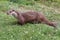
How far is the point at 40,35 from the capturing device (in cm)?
765

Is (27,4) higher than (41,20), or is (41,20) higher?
(41,20)

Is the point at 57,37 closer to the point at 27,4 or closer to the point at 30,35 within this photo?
the point at 30,35

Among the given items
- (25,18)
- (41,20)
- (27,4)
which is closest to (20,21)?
(25,18)

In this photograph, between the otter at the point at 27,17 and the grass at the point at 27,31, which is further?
the otter at the point at 27,17

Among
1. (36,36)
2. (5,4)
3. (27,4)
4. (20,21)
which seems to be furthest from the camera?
(27,4)

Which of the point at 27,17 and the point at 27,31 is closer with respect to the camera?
the point at 27,31

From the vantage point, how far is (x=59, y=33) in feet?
26.6

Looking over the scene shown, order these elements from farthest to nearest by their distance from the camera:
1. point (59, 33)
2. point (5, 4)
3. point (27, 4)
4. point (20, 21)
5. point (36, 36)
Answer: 1. point (27, 4)
2. point (5, 4)
3. point (20, 21)
4. point (59, 33)
5. point (36, 36)

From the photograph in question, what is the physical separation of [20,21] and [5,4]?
4.16 meters

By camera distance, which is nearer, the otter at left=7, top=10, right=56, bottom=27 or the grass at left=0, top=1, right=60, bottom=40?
the grass at left=0, top=1, right=60, bottom=40

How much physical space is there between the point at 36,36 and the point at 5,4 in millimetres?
5690

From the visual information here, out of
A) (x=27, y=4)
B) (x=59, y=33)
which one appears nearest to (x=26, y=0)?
(x=27, y=4)

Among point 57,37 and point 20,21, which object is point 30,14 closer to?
point 20,21

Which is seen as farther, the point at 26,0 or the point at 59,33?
the point at 26,0
